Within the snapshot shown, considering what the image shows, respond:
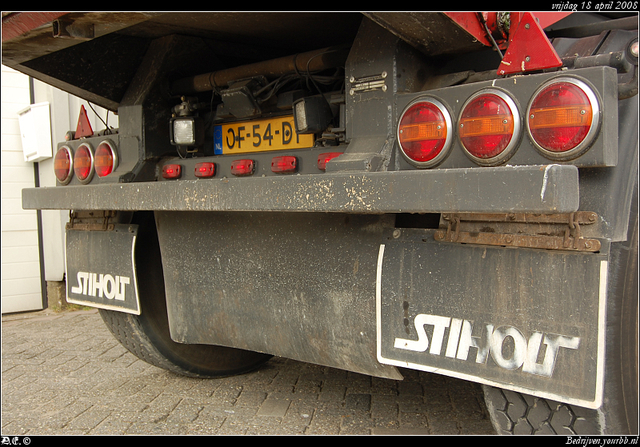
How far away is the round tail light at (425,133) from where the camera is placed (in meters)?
1.57

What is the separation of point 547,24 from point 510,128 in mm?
404

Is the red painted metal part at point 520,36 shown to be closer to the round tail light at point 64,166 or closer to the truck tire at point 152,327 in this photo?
the truck tire at point 152,327

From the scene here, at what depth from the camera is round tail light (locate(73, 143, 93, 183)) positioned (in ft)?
8.76

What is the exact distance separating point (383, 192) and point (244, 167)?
3.38 ft

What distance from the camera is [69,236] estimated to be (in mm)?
2803

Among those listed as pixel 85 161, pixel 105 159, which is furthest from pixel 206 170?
pixel 85 161

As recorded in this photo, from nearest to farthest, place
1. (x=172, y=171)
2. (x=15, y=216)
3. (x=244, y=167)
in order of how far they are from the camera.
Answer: (x=244, y=167)
(x=172, y=171)
(x=15, y=216)

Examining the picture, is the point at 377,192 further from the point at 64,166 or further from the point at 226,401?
the point at 64,166

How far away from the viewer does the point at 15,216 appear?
5.20 meters

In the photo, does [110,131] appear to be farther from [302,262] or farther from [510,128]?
[510,128]

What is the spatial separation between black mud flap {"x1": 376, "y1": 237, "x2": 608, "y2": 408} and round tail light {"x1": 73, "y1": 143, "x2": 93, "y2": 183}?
1696 mm

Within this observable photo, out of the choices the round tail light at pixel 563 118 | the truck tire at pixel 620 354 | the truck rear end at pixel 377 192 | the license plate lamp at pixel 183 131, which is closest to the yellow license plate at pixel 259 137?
the truck rear end at pixel 377 192

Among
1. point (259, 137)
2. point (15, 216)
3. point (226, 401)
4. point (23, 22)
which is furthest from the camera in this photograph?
point (15, 216)
